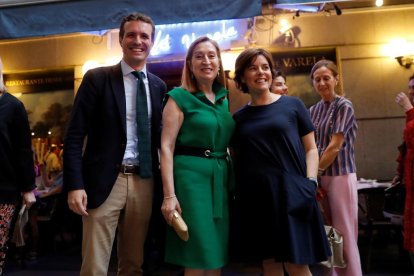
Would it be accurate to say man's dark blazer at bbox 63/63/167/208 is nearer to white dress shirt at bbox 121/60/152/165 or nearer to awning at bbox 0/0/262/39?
white dress shirt at bbox 121/60/152/165

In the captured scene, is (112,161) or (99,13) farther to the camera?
(99,13)

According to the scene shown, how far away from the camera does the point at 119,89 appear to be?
2.57 meters

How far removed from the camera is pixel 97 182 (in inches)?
95.9

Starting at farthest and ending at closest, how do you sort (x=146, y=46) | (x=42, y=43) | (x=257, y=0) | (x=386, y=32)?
(x=42, y=43)
(x=386, y=32)
(x=257, y=0)
(x=146, y=46)

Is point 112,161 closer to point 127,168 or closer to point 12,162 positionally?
point 127,168

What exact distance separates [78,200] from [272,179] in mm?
1257

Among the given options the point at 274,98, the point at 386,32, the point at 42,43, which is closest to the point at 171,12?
the point at 274,98

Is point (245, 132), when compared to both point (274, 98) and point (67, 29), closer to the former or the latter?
point (274, 98)

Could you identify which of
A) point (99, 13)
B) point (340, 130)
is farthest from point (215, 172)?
point (99, 13)

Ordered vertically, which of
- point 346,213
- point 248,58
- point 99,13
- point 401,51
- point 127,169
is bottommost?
point 346,213

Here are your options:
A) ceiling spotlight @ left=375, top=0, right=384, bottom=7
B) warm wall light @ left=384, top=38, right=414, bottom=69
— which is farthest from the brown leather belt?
warm wall light @ left=384, top=38, right=414, bottom=69

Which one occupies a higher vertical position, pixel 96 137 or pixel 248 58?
pixel 248 58

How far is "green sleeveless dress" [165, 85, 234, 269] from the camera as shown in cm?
239

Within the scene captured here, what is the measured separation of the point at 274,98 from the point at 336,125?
2.85 feet
